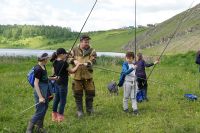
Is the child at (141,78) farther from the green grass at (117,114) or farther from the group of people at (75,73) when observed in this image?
the group of people at (75,73)

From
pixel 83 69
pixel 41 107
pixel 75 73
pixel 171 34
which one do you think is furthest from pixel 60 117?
pixel 171 34

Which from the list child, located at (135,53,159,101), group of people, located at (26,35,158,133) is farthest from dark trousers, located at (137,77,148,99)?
group of people, located at (26,35,158,133)

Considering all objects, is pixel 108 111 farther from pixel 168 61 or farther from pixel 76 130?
pixel 168 61

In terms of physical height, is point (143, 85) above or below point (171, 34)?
above

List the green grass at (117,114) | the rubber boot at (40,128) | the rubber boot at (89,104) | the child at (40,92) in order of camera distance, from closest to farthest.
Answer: the child at (40,92) → the rubber boot at (40,128) → the green grass at (117,114) → the rubber boot at (89,104)

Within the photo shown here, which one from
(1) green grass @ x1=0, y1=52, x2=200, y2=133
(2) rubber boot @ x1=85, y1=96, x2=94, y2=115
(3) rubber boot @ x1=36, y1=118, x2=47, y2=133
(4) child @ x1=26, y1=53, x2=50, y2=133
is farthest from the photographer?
(2) rubber boot @ x1=85, y1=96, x2=94, y2=115

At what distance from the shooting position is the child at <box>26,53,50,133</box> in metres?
9.91

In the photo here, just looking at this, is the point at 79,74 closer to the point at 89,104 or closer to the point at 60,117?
the point at 89,104

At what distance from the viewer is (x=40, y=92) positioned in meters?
10.0

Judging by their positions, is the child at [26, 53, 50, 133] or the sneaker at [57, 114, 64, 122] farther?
the sneaker at [57, 114, 64, 122]

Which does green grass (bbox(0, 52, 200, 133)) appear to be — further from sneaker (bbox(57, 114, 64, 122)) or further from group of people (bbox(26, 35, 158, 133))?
group of people (bbox(26, 35, 158, 133))

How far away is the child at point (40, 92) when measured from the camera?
991cm

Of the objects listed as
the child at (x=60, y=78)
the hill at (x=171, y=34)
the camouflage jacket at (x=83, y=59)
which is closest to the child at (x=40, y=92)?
the child at (x=60, y=78)

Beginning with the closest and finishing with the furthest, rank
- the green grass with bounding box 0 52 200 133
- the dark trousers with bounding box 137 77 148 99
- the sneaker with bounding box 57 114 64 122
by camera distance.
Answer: the green grass with bounding box 0 52 200 133, the sneaker with bounding box 57 114 64 122, the dark trousers with bounding box 137 77 148 99
